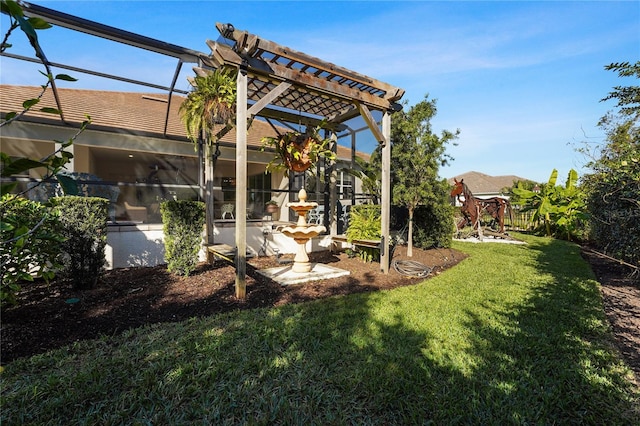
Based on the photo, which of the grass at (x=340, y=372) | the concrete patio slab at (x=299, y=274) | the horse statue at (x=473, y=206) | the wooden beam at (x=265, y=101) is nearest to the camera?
the grass at (x=340, y=372)

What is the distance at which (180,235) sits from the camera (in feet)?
17.4

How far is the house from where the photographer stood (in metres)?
6.50

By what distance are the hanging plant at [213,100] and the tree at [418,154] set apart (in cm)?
421

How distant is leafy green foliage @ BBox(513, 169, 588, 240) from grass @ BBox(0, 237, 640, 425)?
963 cm

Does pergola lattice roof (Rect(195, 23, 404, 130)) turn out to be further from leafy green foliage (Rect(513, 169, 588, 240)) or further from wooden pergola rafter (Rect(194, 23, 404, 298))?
leafy green foliage (Rect(513, 169, 588, 240))

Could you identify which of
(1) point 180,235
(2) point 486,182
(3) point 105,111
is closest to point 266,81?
(1) point 180,235

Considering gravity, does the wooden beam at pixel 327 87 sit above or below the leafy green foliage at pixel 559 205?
above

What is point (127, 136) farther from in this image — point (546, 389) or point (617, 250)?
point (617, 250)

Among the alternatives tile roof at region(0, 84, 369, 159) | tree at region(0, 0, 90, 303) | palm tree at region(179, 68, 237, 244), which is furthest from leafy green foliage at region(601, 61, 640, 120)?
tile roof at region(0, 84, 369, 159)

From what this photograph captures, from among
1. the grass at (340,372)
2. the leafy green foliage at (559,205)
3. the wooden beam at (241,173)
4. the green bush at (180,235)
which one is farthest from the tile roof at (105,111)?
the leafy green foliage at (559,205)

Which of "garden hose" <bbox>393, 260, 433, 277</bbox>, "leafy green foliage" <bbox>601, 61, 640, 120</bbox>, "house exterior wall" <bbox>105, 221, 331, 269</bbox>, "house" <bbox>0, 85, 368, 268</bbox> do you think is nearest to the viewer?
"leafy green foliage" <bbox>601, 61, 640, 120</bbox>

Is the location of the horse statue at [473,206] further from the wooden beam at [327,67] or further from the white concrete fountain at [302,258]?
the white concrete fountain at [302,258]

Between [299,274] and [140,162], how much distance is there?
894 centimetres

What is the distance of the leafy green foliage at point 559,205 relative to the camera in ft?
37.9
